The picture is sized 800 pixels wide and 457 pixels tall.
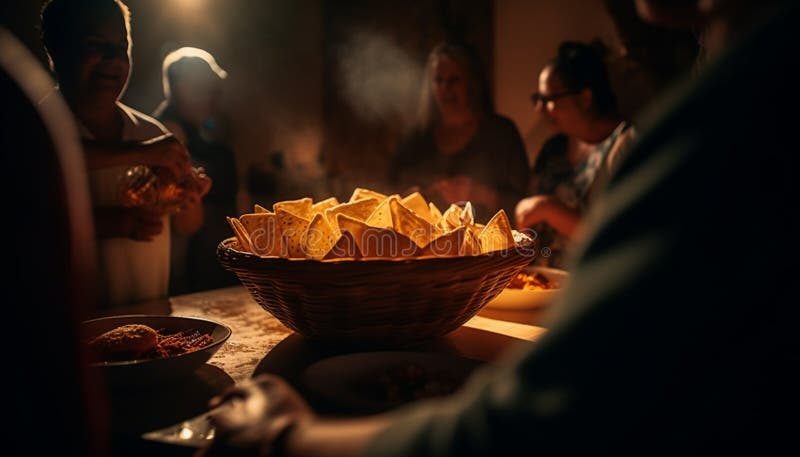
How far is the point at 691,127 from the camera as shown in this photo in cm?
40

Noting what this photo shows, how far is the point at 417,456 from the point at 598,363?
17 cm

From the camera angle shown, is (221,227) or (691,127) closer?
(691,127)

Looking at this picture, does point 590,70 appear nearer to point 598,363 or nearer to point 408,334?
point 408,334

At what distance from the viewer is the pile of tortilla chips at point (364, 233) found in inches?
43.1

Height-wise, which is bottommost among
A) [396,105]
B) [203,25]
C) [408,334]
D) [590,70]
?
[408,334]

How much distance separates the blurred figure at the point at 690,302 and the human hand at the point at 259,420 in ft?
0.87

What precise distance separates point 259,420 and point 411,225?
2.28 feet

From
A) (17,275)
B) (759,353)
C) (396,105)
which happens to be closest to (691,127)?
(759,353)

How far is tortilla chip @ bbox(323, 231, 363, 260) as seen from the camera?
1059mm

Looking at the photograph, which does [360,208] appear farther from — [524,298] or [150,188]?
[150,188]

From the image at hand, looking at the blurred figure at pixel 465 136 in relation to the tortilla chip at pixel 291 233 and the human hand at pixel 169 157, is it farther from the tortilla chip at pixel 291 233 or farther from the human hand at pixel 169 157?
the tortilla chip at pixel 291 233

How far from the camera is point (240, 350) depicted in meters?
1.24

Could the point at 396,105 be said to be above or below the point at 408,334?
above

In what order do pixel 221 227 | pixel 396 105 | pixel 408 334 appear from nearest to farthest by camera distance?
1. pixel 408 334
2. pixel 221 227
3. pixel 396 105
